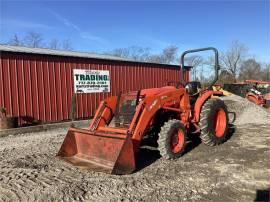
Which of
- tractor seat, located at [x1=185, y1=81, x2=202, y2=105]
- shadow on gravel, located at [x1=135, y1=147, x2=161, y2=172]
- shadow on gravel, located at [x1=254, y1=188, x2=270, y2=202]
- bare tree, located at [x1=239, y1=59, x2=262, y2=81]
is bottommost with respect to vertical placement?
shadow on gravel, located at [x1=254, y1=188, x2=270, y2=202]

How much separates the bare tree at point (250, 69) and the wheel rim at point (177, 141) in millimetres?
52130

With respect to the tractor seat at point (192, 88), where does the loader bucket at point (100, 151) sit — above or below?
below

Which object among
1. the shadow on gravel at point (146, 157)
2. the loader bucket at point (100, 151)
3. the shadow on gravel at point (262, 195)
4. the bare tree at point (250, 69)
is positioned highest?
the bare tree at point (250, 69)

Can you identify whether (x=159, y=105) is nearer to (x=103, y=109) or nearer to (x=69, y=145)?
(x=103, y=109)

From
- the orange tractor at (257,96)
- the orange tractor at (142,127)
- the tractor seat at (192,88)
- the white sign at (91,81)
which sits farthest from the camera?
the orange tractor at (257,96)

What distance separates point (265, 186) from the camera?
5.00 meters

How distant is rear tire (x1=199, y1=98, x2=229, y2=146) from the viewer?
7371mm

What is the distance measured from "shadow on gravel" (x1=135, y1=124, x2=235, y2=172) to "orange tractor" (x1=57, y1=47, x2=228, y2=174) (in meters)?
0.34

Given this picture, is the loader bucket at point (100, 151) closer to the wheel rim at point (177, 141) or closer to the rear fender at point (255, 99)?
the wheel rim at point (177, 141)

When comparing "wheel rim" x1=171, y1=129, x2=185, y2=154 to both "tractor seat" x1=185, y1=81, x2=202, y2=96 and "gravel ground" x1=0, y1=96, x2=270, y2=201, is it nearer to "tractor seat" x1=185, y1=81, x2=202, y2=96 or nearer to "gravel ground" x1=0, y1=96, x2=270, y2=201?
"gravel ground" x1=0, y1=96, x2=270, y2=201

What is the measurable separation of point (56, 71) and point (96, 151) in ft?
24.8

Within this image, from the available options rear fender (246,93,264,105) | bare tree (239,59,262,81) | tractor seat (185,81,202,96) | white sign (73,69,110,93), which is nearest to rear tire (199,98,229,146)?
tractor seat (185,81,202,96)

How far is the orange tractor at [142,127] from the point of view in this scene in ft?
19.3

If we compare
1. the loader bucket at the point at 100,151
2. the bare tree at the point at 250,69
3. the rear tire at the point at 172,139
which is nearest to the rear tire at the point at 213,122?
the rear tire at the point at 172,139
